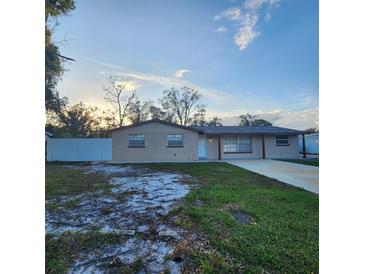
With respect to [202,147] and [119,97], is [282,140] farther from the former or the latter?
[119,97]

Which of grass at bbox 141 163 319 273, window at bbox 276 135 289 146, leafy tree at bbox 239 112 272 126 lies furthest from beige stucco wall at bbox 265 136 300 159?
leafy tree at bbox 239 112 272 126

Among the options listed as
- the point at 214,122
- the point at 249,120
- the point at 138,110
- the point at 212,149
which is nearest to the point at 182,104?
the point at 214,122

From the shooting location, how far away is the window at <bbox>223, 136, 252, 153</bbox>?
1611cm

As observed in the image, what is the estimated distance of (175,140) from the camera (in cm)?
1506

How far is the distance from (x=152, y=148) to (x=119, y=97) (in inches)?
426

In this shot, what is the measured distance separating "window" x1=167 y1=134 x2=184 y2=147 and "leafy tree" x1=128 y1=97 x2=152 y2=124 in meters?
10.6

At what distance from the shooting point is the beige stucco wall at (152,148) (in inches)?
581

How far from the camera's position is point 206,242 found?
2.48 metres

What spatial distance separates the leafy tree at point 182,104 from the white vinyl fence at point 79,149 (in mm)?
11697

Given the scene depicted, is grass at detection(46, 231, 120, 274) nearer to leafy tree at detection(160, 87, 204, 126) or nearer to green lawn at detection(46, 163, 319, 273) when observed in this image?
green lawn at detection(46, 163, 319, 273)
